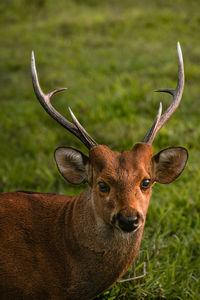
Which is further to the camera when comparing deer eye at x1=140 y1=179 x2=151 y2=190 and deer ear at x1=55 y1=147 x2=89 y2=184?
deer ear at x1=55 y1=147 x2=89 y2=184

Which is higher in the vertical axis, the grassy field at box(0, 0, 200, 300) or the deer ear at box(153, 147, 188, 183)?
the deer ear at box(153, 147, 188, 183)

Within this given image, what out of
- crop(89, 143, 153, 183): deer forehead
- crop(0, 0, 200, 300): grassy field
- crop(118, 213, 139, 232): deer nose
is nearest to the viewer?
crop(118, 213, 139, 232): deer nose

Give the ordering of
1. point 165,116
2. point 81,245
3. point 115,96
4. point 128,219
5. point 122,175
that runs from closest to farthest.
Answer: point 128,219 < point 122,175 < point 81,245 < point 165,116 < point 115,96

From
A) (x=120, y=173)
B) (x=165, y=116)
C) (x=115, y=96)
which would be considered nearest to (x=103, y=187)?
(x=120, y=173)

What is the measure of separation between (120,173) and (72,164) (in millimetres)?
373

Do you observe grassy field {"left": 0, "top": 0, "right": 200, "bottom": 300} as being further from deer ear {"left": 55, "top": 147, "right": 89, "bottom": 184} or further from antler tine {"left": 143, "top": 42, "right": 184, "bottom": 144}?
antler tine {"left": 143, "top": 42, "right": 184, "bottom": 144}

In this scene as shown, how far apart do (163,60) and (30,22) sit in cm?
337

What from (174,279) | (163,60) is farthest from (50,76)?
(174,279)

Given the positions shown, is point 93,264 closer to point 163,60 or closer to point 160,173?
point 160,173

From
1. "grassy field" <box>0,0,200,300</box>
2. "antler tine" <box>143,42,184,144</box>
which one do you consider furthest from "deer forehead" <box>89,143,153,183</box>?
"grassy field" <box>0,0,200,300</box>

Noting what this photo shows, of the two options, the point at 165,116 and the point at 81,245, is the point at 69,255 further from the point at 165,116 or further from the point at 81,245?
the point at 165,116

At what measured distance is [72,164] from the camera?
2453 millimetres

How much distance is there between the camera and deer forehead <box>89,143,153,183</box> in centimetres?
219

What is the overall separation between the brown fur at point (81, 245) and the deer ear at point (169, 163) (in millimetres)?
35
